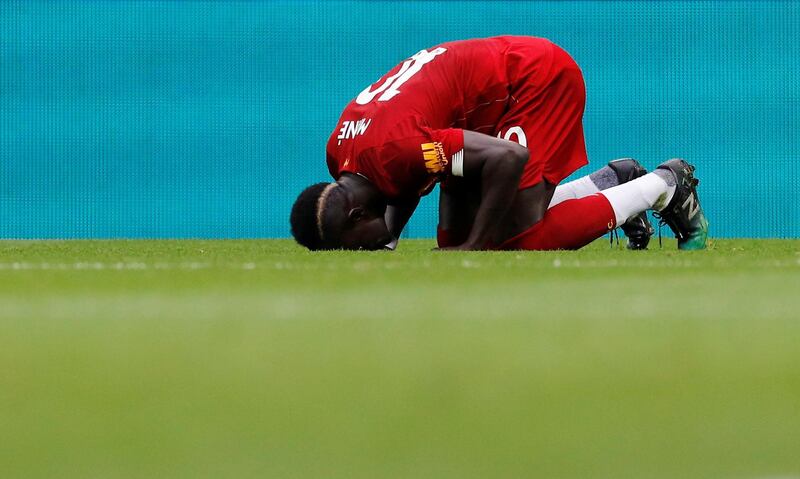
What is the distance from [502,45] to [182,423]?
2.06 meters

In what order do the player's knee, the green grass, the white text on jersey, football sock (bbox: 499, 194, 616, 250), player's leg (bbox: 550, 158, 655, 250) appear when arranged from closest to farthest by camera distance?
1. the green grass
2. the white text on jersey
3. football sock (bbox: 499, 194, 616, 250)
4. player's leg (bbox: 550, 158, 655, 250)
5. the player's knee

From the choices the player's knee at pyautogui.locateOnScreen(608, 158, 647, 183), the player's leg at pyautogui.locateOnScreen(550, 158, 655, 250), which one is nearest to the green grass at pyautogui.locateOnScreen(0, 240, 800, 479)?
the player's leg at pyautogui.locateOnScreen(550, 158, 655, 250)

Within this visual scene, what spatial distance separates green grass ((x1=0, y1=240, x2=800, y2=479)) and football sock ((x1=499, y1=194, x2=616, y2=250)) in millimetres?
1399

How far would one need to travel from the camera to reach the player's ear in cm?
243

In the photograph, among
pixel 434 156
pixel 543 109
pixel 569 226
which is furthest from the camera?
pixel 543 109

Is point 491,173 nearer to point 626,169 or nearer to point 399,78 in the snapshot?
point 399,78

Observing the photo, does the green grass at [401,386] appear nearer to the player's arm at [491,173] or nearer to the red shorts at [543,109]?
the player's arm at [491,173]

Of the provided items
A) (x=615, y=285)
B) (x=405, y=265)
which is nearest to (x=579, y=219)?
(x=405, y=265)

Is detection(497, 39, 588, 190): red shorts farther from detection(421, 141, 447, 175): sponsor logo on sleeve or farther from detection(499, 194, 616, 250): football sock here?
detection(421, 141, 447, 175): sponsor logo on sleeve

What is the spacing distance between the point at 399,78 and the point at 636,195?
679 mm

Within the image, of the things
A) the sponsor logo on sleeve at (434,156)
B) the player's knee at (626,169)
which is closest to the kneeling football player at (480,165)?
the sponsor logo on sleeve at (434,156)

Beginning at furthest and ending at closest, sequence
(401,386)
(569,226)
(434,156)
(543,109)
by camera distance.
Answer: (543,109), (569,226), (434,156), (401,386)

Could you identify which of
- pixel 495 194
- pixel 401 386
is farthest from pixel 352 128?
pixel 401 386

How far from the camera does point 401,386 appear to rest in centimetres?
96
